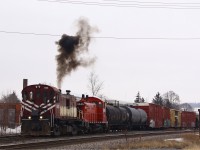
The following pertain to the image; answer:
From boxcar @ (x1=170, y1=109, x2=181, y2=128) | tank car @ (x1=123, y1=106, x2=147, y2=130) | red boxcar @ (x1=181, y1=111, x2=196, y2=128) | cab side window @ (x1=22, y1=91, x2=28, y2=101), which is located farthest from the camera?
red boxcar @ (x1=181, y1=111, x2=196, y2=128)

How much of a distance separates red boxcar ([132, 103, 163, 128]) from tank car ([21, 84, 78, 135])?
25572 millimetres

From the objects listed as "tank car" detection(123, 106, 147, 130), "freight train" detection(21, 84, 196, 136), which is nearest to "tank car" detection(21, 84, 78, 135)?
"freight train" detection(21, 84, 196, 136)

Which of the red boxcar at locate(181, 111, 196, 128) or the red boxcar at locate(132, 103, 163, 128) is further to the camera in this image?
the red boxcar at locate(181, 111, 196, 128)

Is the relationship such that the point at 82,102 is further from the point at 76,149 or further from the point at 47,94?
the point at 76,149

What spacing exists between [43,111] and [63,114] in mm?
2230

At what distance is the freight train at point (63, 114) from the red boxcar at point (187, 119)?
95.1 ft

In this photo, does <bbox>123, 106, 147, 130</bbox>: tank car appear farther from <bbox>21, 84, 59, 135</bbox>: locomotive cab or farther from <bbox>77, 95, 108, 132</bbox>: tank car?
<bbox>21, 84, 59, 135</bbox>: locomotive cab

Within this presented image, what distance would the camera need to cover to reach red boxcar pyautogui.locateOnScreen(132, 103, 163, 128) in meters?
55.8

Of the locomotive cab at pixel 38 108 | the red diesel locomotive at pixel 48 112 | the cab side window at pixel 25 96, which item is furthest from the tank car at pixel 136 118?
the cab side window at pixel 25 96

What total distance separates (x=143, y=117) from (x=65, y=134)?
68.7ft

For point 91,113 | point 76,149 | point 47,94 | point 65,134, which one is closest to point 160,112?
point 91,113

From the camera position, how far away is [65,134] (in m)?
34.8

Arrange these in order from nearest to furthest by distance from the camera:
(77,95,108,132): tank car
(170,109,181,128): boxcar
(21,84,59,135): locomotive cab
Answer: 1. (21,84,59,135): locomotive cab
2. (77,95,108,132): tank car
3. (170,109,181,128): boxcar

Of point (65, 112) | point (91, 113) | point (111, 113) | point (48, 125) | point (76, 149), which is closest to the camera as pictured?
point (76, 149)
